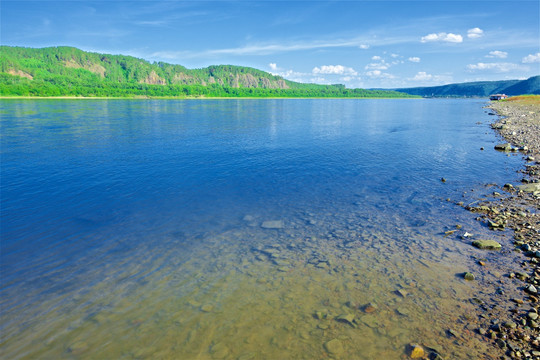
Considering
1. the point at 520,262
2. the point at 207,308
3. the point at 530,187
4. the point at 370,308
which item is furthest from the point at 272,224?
the point at 530,187

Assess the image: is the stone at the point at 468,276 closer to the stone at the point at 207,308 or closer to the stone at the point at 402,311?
the stone at the point at 402,311

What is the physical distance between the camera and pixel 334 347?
8812 mm

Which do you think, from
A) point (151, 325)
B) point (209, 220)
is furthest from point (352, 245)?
point (151, 325)

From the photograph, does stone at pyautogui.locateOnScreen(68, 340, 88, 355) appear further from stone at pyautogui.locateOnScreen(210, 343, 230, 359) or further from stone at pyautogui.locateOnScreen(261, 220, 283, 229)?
stone at pyautogui.locateOnScreen(261, 220, 283, 229)

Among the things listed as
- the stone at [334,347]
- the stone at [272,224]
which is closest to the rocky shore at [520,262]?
the stone at [334,347]

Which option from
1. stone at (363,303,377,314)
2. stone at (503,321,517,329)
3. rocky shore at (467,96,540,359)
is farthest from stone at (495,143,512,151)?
stone at (363,303,377,314)

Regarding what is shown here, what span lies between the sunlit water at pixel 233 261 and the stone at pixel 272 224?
0.62 feet

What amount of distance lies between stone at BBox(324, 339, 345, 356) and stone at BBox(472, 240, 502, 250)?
10200 mm

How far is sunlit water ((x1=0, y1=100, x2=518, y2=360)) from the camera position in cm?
920

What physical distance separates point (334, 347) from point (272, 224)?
372 inches

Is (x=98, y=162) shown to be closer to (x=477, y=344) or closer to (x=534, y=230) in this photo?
(x=477, y=344)

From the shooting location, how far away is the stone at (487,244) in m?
14.2

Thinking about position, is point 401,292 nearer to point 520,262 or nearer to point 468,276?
point 468,276

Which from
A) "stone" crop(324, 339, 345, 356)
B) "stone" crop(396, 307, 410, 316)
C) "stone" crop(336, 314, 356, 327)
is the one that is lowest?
"stone" crop(324, 339, 345, 356)
